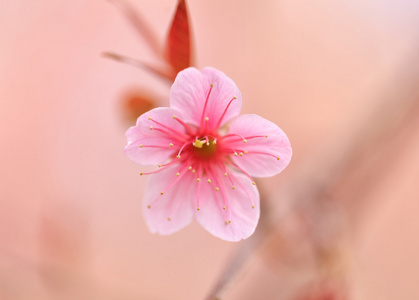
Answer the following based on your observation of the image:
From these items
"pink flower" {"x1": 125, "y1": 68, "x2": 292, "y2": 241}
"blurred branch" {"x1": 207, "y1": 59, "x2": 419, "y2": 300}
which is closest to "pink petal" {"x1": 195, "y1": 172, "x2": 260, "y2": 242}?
"pink flower" {"x1": 125, "y1": 68, "x2": 292, "y2": 241}

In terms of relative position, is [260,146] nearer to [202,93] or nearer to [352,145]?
[202,93]

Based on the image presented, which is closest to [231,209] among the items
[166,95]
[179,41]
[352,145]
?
[179,41]

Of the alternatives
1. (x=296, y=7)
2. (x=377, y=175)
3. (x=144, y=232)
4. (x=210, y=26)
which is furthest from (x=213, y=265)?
(x=296, y=7)

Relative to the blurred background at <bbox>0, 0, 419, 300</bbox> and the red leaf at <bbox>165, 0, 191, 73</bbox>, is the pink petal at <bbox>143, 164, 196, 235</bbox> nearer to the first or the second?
the red leaf at <bbox>165, 0, 191, 73</bbox>

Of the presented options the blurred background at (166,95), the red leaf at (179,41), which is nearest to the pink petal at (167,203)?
the red leaf at (179,41)

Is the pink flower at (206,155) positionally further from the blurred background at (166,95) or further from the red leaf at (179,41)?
the blurred background at (166,95)
